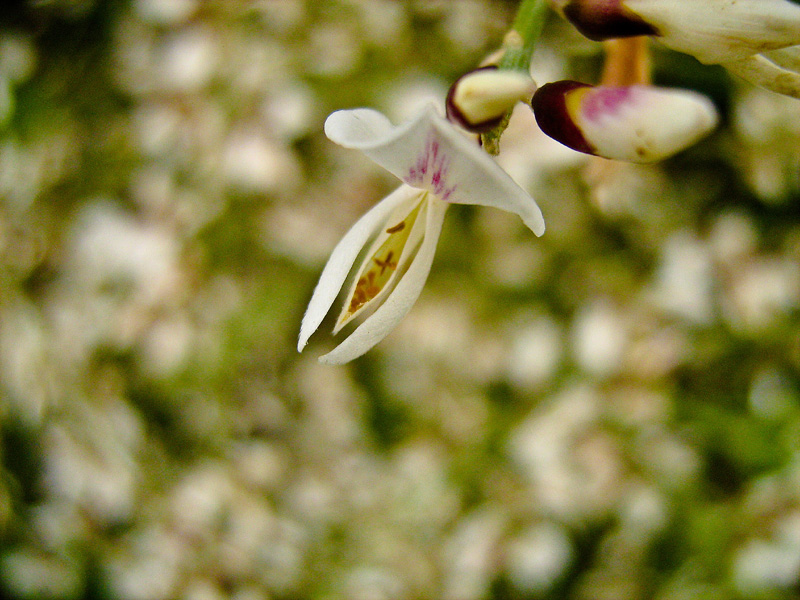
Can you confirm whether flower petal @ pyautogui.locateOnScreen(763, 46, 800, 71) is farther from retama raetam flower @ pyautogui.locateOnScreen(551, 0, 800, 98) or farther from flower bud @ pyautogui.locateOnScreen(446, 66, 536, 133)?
flower bud @ pyautogui.locateOnScreen(446, 66, 536, 133)

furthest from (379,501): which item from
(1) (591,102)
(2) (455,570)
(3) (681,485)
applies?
(1) (591,102)

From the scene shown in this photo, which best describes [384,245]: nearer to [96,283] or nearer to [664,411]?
[664,411]

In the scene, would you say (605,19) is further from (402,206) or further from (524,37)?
(402,206)

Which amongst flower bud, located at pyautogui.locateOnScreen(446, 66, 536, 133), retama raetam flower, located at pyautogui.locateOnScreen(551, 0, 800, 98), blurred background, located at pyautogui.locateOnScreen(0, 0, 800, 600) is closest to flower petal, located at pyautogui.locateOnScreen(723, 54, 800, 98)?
retama raetam flower, located at pyautogui.locateOnScreen(551, 0, 800, 98)

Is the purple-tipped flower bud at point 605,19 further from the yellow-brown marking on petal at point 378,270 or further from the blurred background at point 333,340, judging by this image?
the blurred background at point 333,340

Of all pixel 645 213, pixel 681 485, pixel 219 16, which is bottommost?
pixel 681 485

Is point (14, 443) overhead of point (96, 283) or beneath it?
beneath
